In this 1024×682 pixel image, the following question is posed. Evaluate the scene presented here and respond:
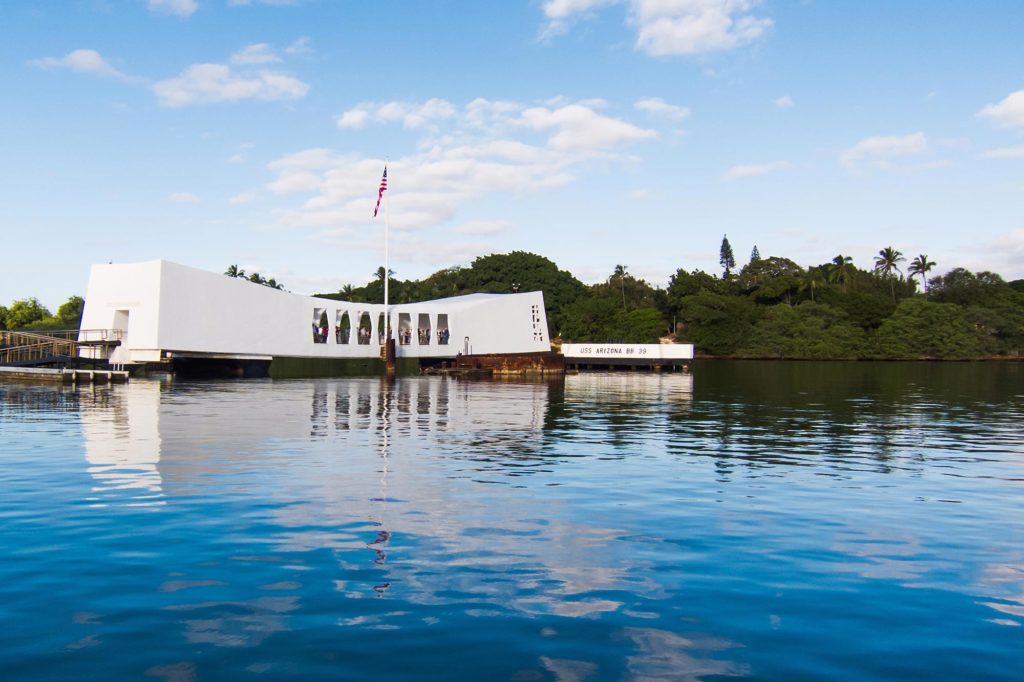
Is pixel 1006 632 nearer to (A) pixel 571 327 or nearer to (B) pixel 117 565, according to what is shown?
(B) pixel 117 565

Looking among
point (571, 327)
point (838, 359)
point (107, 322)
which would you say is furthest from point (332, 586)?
point (838, 359)

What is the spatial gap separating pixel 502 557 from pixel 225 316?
155 ft

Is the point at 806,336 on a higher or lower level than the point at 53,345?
higher

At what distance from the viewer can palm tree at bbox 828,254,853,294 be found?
131 meters

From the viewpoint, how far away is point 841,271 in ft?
429

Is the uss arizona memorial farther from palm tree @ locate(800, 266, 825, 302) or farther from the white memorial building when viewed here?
palm tree @ locate(800, 266, 825, 302)

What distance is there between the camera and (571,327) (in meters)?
105

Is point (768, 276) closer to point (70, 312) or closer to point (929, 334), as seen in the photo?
point (929, 334)

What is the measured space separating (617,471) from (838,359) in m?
103

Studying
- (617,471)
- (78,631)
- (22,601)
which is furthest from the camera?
(617,471)

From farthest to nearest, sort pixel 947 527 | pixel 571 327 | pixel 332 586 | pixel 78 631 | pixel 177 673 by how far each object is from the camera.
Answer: pixel 571 327 → pixel 947 527 → pixel 332 586 → pixel 78 631 → pixel 177 673

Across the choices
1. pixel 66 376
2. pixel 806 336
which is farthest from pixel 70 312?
pixel 806 336

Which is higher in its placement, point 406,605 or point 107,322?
point 107,322

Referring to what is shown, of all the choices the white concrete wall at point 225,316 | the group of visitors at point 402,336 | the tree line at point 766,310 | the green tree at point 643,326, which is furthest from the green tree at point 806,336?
the group of visitors at point 402,336
